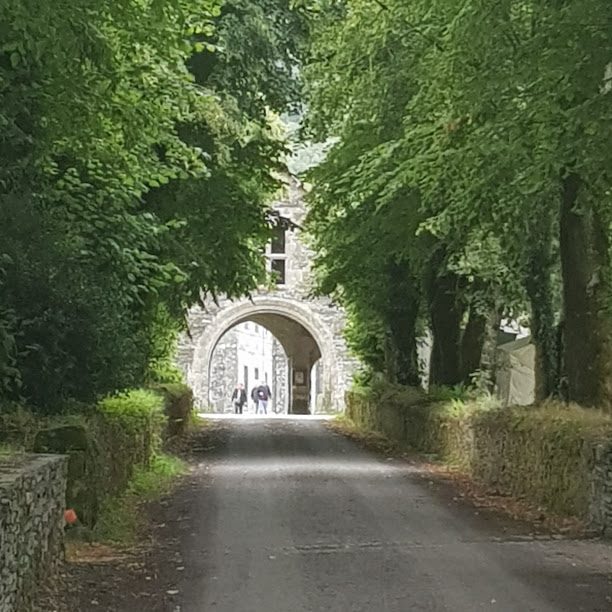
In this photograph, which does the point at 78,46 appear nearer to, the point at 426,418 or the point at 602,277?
the point at 602,277

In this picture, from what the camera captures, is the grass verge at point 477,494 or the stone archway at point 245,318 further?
the stone archway at point 245,318

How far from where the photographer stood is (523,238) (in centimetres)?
1728

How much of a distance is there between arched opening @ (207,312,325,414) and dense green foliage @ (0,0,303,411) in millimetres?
27529

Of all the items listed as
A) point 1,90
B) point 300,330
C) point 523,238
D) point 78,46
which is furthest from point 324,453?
point 300,330

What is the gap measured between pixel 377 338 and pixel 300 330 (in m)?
21.4

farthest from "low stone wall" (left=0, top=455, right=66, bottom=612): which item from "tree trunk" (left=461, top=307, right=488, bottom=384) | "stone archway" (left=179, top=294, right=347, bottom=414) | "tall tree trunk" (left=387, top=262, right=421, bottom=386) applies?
"stone archway" (left=179, top=294, right=347, bottom=414)

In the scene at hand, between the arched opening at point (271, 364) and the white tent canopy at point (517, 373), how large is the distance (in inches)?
775

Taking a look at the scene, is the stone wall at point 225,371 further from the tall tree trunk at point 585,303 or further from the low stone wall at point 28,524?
the low stone wall at point 28,524

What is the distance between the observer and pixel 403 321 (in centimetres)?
2836

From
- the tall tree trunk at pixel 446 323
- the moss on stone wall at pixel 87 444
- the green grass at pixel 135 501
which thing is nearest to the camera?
the moss on stone wall at pixel 87 444

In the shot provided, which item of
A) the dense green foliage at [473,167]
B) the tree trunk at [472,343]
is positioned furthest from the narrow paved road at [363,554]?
the tree trunk at [472,343]

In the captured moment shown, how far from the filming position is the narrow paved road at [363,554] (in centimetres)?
870

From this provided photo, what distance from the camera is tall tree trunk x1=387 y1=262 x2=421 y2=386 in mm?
27266

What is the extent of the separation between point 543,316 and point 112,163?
26.6 ft
